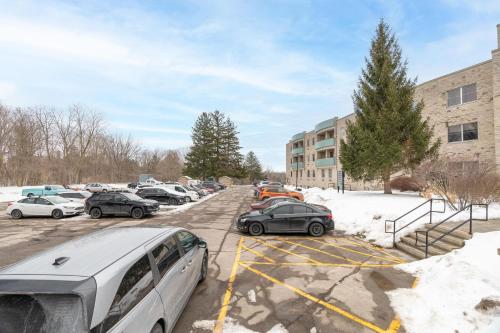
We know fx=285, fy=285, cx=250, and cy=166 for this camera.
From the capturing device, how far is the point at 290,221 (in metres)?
12.2

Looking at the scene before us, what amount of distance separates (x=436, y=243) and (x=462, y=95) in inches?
808

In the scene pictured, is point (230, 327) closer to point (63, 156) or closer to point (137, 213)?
point (137, 213)

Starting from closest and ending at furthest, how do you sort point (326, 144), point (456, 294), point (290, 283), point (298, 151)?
point (456, 294)
point (290, 283)
point (326, 144)
point (298, 151)

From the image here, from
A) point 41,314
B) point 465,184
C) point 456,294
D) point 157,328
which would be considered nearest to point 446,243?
point 456,294

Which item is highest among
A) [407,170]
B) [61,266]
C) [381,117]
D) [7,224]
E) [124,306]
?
[381,117]

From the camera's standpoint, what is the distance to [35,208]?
17.5 metres

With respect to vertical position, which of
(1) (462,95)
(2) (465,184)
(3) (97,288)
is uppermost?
(1) (462,95)

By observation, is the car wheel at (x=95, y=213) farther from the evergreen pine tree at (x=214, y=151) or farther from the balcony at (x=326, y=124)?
the evergreen pine tree at (x=214, y=151)

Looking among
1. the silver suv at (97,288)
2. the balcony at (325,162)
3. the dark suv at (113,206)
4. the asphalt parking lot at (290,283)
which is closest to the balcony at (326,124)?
the balcony at (325,162)

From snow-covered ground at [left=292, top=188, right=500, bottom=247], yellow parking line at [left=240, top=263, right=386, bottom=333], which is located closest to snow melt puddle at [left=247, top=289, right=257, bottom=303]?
yellow parking line at [left=240, top=263, right=386, bottom=333]

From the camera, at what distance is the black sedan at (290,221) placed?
39.9ft

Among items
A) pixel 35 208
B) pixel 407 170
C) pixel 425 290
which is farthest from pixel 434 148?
pixel 35 208

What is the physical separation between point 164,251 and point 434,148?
2276cm

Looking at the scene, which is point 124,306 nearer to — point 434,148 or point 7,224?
point 7,224
